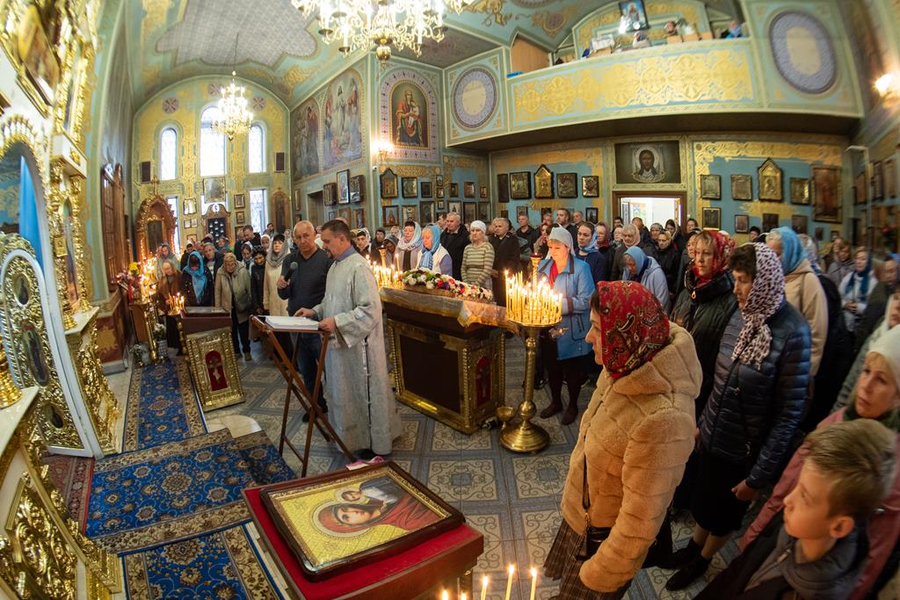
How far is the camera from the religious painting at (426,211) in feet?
43.7

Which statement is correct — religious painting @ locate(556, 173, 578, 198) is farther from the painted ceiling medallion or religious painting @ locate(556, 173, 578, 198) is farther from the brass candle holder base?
the brass candle holder base

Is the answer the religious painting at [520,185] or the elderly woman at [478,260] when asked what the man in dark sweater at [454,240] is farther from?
the religious painting at [520,185]

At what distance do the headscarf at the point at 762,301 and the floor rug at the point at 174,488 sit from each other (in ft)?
9.94

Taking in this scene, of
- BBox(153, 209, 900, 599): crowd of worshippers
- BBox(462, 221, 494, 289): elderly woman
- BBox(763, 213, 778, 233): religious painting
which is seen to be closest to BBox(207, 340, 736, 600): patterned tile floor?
BBox(153, 209, 900, 599): crowd of worshippers

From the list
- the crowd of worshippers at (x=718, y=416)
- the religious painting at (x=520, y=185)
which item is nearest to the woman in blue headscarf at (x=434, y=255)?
the crowd of worshippers at (x=718, y=416)

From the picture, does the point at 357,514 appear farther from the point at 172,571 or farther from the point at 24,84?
the point at 24,84

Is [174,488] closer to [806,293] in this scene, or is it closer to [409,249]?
[806,293]

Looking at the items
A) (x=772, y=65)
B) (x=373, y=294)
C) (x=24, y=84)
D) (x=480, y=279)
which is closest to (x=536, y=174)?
(x=772, y=65)

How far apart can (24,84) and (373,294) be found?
109 inches

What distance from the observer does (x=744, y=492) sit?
2178 mm

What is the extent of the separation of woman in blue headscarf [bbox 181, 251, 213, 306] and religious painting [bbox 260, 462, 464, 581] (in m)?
6.64

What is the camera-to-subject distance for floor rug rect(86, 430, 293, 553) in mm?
2871

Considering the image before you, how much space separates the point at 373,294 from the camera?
3.67 m

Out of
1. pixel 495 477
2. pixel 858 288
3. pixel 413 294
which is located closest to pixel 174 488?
pixel 495 477
